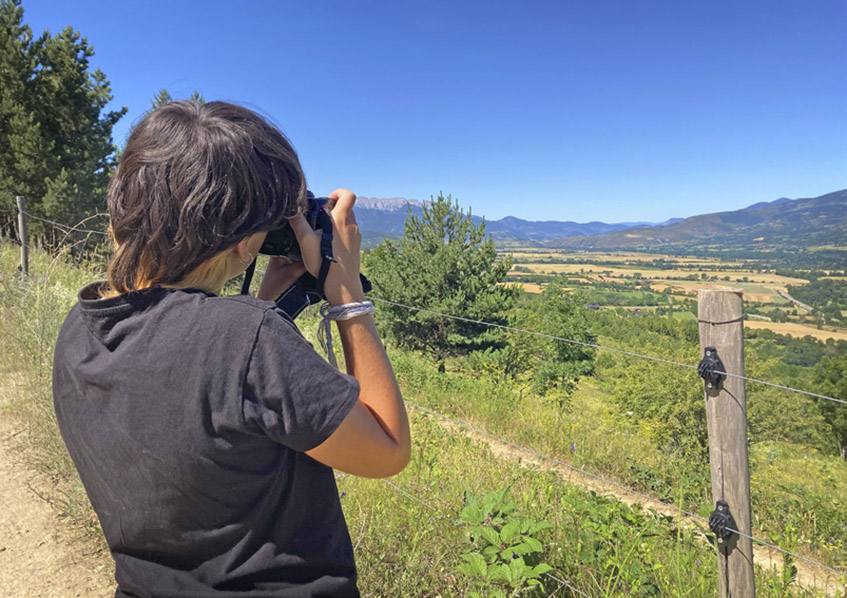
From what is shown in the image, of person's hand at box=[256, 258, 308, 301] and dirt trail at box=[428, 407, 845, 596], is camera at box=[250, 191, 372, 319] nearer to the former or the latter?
person's hand at box=[256, 258, 308, 301]

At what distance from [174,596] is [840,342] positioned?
68794 mm

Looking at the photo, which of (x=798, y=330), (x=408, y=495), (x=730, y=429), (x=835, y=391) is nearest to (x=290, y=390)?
(x=730, y=429)

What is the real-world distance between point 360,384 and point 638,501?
14.9ft

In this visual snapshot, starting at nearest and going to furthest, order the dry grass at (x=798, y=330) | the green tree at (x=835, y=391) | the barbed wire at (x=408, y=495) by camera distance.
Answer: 1. the barbed wire at (x=408, y=495)
2. the green tree at (x=835, y=391)
3. the dry grass at (x=798, y=330)

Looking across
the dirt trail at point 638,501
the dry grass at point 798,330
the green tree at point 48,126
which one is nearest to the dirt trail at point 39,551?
the dirt trail at point 638,501

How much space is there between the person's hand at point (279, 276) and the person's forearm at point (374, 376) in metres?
0.17

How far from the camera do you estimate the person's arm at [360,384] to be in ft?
2.17

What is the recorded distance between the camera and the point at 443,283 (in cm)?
2184

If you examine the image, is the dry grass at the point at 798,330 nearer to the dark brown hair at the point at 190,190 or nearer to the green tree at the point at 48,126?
the green tree at the point at 48,126

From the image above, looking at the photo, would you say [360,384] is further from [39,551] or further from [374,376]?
[39,551]

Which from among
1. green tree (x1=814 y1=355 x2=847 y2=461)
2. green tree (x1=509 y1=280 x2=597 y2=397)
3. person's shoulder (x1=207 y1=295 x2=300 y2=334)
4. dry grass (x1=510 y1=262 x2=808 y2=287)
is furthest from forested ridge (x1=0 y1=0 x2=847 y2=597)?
dry grass (x1=510 y1=262 x2=808 y2=287)

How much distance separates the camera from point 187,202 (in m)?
0.63

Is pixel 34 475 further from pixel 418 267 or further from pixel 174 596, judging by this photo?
pixel 418 267

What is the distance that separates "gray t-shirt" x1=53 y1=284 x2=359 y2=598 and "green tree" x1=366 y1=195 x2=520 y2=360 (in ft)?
66.0
